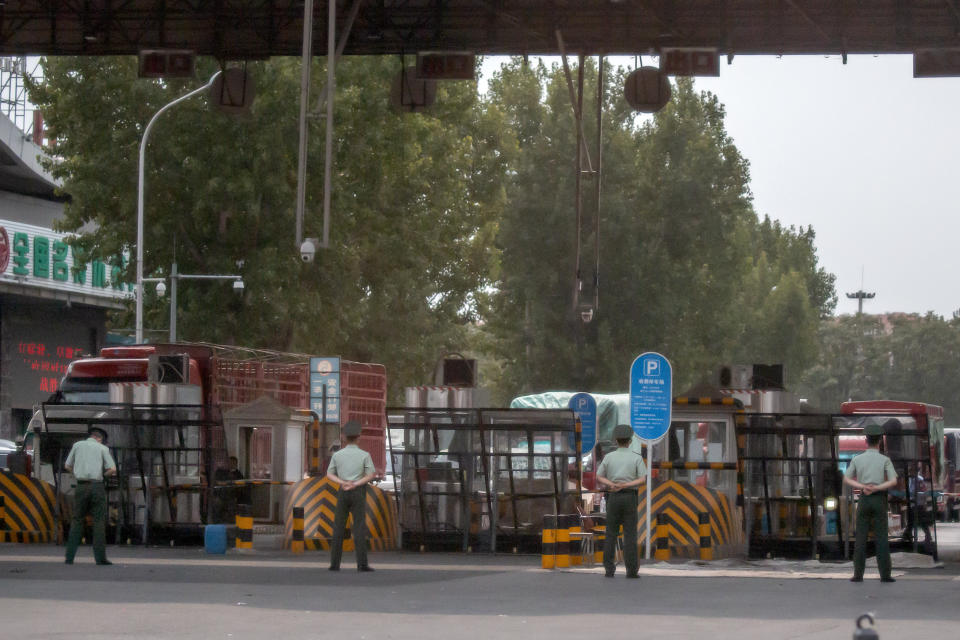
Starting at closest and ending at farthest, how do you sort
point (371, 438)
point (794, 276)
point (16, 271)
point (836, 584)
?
point (836, 584) → point (371, 438) → point (16, 271) → point (794, 276)

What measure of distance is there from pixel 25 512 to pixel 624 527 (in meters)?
11.1

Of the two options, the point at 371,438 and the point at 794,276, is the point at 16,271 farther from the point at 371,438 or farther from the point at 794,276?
the point at 794,276

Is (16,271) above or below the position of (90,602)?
above

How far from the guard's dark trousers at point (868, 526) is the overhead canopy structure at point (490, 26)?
805 centimetres

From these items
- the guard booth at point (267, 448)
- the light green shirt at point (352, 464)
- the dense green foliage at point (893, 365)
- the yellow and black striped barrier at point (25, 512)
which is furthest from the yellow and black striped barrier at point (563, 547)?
the dense green foliage at point (893, 365)

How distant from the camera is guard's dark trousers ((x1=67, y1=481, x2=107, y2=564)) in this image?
70.7 ft

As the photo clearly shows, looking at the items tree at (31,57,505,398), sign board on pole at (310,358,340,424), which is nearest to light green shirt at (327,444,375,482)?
sign board on pole at (310,358,340,424)

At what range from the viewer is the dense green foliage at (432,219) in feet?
153

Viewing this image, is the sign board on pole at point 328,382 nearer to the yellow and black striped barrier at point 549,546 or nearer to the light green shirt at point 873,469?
the yellow and black striped barrier at point 549,546

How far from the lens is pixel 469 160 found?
2239 inches

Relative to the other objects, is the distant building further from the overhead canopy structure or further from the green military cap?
the green military cap

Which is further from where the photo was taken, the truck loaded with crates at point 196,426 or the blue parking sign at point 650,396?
the truck loaded with crates at point 196,426

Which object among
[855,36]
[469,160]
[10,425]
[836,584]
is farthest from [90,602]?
[10,425]

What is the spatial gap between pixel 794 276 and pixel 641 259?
2671cm
